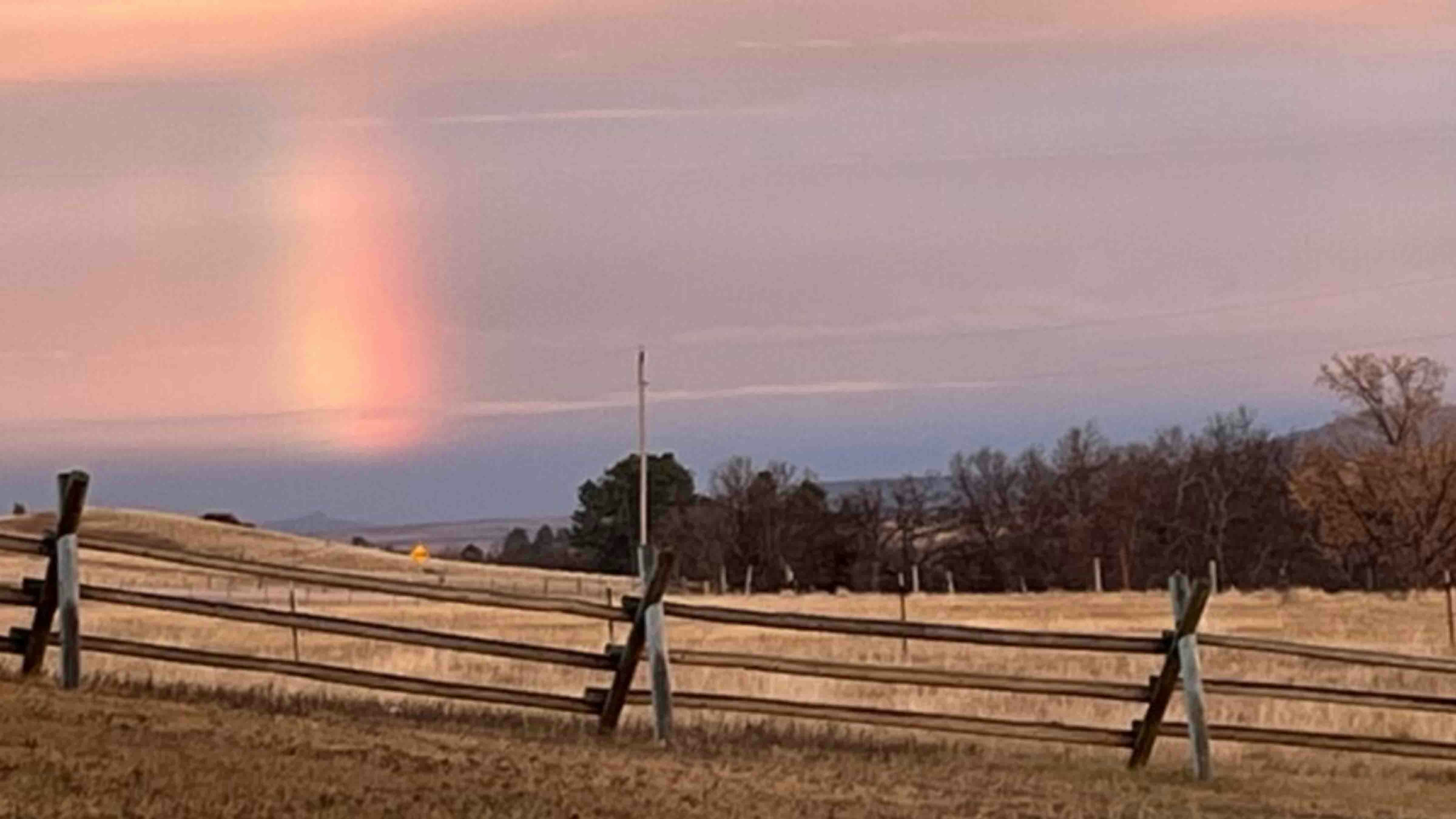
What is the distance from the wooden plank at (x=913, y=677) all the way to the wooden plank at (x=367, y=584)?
33.8 inches

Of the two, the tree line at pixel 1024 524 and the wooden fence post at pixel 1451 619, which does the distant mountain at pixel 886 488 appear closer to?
the tree line at pixel 1024 524

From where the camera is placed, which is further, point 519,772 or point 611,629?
point 611,629

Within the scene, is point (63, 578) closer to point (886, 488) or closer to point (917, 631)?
point (917, 631)

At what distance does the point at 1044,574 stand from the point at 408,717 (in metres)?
68.2

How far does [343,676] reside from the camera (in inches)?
618

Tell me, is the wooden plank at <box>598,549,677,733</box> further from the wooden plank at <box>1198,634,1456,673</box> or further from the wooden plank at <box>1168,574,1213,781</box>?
the wooden plank at <box>1198,634,1456,673</box>

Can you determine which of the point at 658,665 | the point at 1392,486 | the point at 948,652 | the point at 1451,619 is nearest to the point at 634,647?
the point at 658,665

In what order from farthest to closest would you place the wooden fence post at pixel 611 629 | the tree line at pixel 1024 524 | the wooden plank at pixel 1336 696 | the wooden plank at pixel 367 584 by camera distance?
the tree line at pixel 1024 524, the wooden fence post at pixel 611 629, the wooden plank at pixel 1336 696, the wooden plank at pixel 367 584

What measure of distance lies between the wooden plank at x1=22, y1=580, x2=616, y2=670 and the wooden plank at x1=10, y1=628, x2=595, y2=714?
0.88 feet

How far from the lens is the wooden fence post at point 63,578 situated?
14.8m

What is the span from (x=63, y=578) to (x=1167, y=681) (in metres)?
7.83

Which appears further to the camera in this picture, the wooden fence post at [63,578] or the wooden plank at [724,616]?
the wooden plank at [724,616]

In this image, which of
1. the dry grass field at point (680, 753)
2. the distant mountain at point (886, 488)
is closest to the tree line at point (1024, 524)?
the distant mountain at point (886, 488)

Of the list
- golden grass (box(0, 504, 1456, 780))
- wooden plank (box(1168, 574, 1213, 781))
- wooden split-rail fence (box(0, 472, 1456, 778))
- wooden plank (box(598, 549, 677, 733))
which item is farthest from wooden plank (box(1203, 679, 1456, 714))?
wooden plank (box(598, 549, 677, 733))
